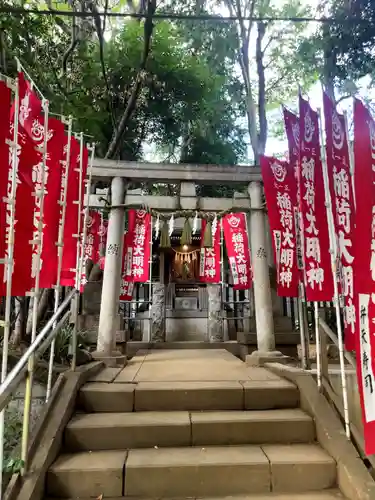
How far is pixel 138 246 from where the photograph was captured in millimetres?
8219

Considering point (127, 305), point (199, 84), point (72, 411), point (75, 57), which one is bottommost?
point (72, 411)

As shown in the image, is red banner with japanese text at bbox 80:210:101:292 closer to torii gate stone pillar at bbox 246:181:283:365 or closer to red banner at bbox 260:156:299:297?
torii gate stone pillar at bbox 246:181:283:365

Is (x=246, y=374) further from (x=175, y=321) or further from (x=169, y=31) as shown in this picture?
(x=169, y=31)

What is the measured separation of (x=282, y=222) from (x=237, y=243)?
2.59m

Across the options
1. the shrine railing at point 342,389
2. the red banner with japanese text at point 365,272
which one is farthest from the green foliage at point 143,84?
the shrine railing at point 342,389

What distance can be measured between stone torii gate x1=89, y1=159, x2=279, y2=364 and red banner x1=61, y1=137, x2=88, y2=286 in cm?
221

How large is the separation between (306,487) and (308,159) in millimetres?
3788

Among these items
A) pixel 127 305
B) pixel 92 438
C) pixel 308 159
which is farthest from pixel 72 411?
pixel 127 305

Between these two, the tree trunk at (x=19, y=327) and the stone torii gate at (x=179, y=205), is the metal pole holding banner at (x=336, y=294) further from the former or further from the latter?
the tree trunk at (x=19, y=327)

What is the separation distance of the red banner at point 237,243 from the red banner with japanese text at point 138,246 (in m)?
2.15

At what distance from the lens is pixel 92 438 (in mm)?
3789

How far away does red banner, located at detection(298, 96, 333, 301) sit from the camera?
450 cm

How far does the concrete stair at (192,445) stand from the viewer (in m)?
3.28

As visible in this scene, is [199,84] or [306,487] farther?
[199,84]
